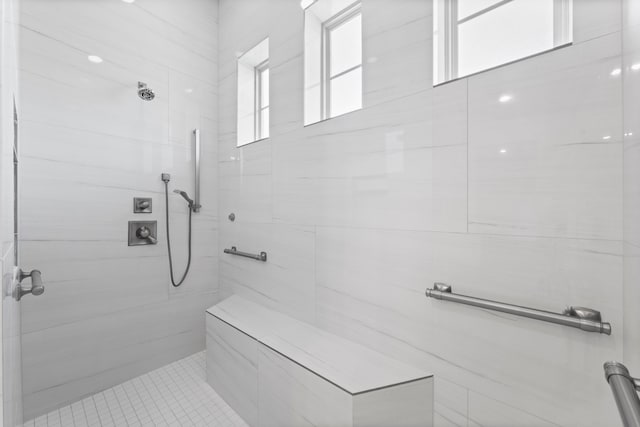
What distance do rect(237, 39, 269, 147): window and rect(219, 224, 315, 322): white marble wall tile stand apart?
73cm

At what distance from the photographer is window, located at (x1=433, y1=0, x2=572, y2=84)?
100cm

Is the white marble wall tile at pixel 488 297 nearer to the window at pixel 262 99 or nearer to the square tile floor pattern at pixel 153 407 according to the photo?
the square tile floor pattern at pixel 153 407

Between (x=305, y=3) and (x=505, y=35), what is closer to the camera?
(x=505, y=35)

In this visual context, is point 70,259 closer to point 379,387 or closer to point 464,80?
point 379,387

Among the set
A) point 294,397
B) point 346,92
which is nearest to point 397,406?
point 294,397

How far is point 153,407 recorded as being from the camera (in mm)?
1709

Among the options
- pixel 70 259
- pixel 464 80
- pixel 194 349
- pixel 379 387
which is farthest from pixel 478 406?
pixel 70 259

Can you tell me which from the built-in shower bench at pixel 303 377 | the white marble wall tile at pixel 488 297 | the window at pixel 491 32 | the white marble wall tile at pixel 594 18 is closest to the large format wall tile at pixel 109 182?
the built-in shower bench at pixel 303 377

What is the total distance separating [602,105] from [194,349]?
8.76 feet

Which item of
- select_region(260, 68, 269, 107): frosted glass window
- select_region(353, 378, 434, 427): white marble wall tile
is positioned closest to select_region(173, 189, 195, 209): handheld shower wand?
select_region(260, 68, 269, 107): frosted glass window

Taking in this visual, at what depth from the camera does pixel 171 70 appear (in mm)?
2174

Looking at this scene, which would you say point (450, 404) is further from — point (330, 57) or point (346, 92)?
point (330, 57)

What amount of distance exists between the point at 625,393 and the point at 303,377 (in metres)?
1.06

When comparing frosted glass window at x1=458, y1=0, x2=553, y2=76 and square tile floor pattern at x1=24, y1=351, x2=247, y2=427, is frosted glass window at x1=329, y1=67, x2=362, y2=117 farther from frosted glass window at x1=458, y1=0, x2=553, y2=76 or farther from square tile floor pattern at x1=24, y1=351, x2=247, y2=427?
square tile floor pattern at x1=24, y1=351, x2=247, y2=427
